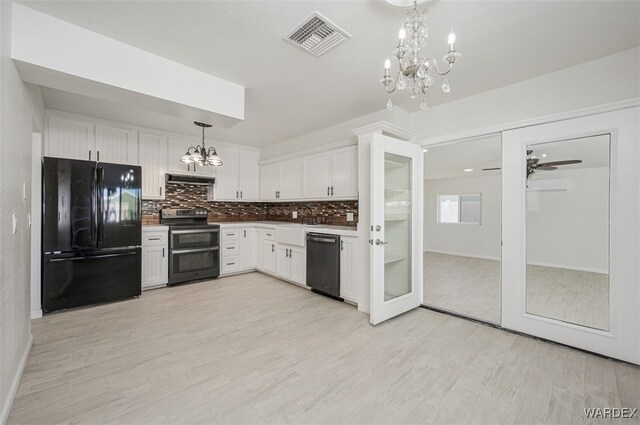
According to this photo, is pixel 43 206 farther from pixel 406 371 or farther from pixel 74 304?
pixel 406 371

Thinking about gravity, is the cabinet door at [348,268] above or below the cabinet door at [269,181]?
below

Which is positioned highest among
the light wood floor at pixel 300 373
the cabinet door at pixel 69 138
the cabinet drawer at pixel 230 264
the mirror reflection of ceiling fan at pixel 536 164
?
the cabinet door at pixel 69 138

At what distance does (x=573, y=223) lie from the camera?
2701 mm

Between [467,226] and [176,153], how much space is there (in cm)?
753

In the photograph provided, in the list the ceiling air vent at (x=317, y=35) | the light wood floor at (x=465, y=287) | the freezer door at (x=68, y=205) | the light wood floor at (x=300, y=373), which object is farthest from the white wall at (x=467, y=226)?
the freezer door at (x=68, y=205)

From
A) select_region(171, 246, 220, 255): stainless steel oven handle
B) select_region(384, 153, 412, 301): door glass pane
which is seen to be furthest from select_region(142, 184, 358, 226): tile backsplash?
select_region(384, 153, 412, 301): door glass pane

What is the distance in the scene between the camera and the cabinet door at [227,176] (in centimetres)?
529

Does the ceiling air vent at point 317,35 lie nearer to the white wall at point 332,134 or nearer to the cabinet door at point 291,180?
the white wall at point 332,134

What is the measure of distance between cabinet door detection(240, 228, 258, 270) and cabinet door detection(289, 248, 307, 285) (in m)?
1.20

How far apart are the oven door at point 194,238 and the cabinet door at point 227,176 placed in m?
0.84

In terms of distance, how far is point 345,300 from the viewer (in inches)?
146

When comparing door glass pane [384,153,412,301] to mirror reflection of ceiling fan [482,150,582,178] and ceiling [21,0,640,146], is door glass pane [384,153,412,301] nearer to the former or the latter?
ceiling [21,0,640,146]

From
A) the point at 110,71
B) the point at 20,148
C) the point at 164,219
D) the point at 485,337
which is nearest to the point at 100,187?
Result: the point at 164,219

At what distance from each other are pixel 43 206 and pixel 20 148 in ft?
5.23
